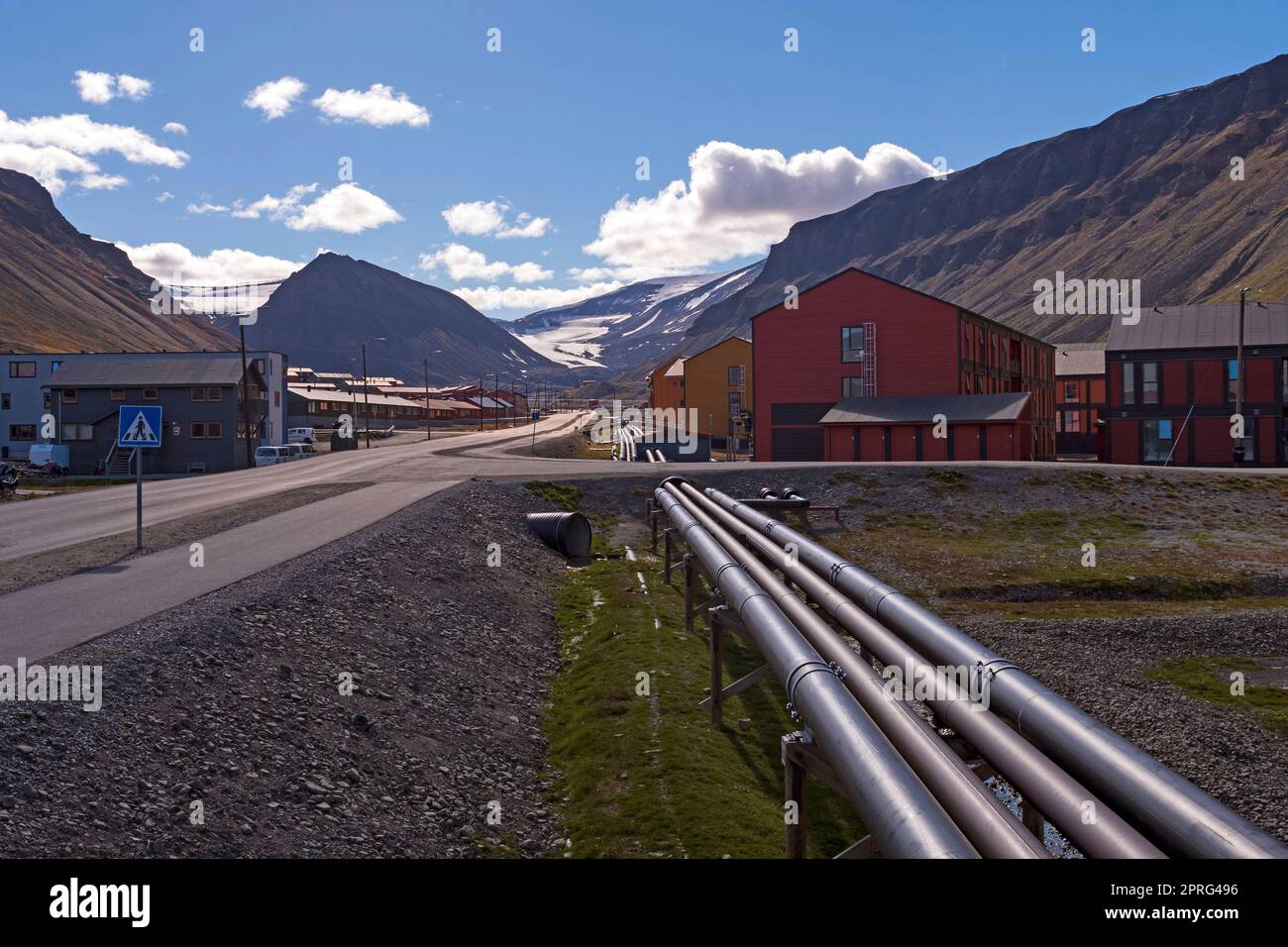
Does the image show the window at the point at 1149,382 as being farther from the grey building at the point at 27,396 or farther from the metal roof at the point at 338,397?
the metal roof at the point at 338,397

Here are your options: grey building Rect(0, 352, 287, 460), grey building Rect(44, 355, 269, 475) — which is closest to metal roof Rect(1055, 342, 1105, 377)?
grey building Rect(0, 352, 287, 460)

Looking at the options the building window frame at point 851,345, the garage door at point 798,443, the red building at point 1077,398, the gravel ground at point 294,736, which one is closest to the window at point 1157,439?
the building window frame at point 851,345

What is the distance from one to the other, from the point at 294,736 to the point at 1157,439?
210 ft

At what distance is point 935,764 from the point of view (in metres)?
8.00

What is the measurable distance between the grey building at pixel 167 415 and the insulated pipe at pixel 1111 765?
6706 cm

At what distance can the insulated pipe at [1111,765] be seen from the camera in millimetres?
6348

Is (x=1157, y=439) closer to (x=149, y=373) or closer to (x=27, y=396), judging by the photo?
(x=149, y=373)

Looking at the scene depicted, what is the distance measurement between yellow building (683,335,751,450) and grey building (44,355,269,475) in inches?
1747

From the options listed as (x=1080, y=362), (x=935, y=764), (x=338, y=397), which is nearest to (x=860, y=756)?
(x=935, y=764)

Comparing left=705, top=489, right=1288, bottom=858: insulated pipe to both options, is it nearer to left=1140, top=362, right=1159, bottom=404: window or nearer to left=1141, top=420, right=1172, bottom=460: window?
left=1141, top=420, right=1172, bottom=460: window

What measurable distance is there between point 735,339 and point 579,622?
74182mm

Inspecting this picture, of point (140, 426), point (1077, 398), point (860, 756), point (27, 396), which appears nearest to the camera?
point (860, 756)

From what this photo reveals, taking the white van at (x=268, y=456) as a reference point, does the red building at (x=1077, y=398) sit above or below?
above
